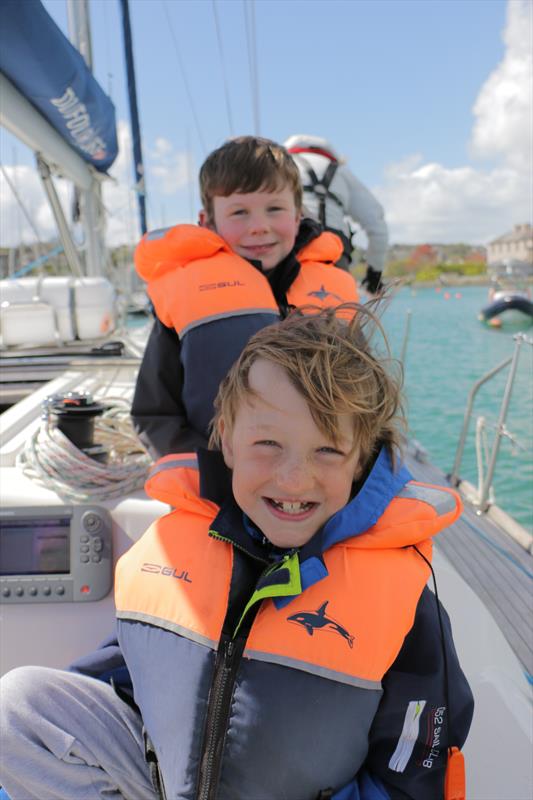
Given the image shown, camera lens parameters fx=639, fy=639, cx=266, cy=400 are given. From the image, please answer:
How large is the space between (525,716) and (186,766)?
0.66m

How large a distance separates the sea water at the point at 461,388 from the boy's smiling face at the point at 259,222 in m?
0.35

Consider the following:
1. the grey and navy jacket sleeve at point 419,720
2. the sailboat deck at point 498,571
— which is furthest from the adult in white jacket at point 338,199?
the grey and navy jacket sleeve at point 419,720

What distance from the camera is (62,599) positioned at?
1513 mm

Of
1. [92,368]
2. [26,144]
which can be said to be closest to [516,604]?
[92,368]

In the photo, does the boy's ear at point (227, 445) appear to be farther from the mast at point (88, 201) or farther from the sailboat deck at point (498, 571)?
the mast at point (88, 201)

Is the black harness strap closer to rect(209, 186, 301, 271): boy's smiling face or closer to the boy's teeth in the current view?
rect(209, 186, 301, 271): boy's smiling face

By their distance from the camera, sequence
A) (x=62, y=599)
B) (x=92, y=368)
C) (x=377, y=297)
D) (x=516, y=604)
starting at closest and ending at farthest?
(x=377, y=297) → (x=62, y=599) → (x=516, y=604) → (x=92, y=368)

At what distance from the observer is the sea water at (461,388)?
3475 mm

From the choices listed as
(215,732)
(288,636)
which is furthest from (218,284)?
(215,732)

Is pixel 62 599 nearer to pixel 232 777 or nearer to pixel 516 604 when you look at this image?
pixel 232 777

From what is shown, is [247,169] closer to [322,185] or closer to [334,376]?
[334,376]

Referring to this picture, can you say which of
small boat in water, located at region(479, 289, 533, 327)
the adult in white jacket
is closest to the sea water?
small boat in water, located at region(479, 289, 533, 327)

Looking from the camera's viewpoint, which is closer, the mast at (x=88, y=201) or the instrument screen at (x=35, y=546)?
the instrument screen at (x=35, y=546)

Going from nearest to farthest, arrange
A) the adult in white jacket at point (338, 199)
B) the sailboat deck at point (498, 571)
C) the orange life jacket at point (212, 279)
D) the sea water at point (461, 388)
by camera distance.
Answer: the orange life jacket at point (212, 279)
the sailboat deck at point (498, 571)
the adult in white jacket at point (338, 199)
the sea water at point (461, 388)
